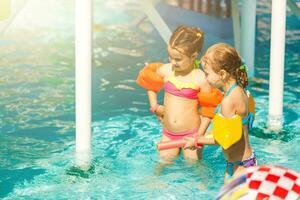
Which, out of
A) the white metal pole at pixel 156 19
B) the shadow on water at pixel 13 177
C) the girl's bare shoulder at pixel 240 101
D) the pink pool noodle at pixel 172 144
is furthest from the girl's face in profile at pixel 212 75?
the white metal pole at pixel 156 19

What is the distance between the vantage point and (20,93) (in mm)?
10734

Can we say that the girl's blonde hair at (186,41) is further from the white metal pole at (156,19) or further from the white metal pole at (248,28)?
the white metal pole at (248,28)

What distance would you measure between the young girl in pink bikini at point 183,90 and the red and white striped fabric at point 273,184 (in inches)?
74.7

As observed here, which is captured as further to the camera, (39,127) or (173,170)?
(39,127)

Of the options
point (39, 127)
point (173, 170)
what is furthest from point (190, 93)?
point (39, 127)

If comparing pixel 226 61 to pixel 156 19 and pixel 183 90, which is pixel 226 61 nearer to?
pixel 183 90

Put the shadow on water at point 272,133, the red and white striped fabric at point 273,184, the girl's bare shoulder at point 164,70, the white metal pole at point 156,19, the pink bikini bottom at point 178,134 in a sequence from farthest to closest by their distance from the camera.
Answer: the white metal pole at point 156,19
the shadow on water at point 272,133
the girl's bare shoulder at point 164,70
the pink bikini bottom at point 178,134
the red and white striped fabric at point 273,184

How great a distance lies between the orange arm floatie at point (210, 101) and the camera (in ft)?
22.8

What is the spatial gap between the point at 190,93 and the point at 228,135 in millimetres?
1179

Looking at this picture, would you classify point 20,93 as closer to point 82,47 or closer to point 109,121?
point 109,121

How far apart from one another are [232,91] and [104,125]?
135 inches

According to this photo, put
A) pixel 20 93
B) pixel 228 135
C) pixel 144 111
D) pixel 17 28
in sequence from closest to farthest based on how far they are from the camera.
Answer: pixel 228 135
pixel 144 111
pixel 20 93
pixel 17 28

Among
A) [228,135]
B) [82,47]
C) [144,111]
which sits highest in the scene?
[82,47]

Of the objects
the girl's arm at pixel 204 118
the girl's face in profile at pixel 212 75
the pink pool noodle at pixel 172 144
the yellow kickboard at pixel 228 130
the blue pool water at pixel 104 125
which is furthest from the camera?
the blue pool water at pixel 104 125
